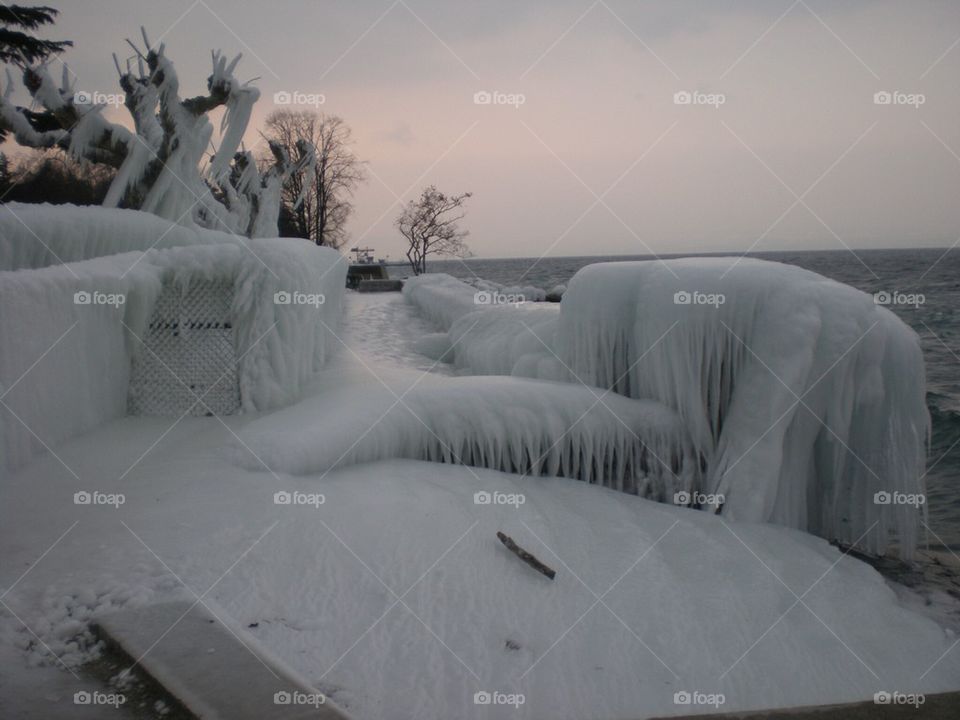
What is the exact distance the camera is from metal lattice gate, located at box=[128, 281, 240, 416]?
22.5ft

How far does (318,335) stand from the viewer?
869cm

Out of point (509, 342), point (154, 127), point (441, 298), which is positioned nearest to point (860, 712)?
point (509, 342)

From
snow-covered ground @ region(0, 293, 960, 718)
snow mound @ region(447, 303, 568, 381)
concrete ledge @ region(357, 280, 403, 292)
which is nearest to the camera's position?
snow-covered ground @ region(0, 293, 960, 718)

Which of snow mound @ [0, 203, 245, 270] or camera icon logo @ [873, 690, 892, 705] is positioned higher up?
snow mound @ [0, 203, 245, 270]

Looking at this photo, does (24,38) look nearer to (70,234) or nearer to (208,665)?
(70,234)

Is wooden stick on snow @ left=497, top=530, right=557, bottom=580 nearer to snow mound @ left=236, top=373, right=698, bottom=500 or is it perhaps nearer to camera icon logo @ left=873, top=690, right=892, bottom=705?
snow mound @ left=236, top=373, right=698, bottom=500

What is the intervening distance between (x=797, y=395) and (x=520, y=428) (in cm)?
248

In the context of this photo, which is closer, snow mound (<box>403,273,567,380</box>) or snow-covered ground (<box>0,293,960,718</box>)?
snow-covered ground (<box>0,293,960,718</box>)

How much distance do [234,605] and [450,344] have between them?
8.47 m

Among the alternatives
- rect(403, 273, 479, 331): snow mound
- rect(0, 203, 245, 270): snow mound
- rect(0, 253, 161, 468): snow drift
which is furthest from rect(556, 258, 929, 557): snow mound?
rect(403, 273, 479, 331): snow mound

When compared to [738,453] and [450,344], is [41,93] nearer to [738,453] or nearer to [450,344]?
[450,344]

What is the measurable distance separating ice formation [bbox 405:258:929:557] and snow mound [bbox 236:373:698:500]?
0.38 m

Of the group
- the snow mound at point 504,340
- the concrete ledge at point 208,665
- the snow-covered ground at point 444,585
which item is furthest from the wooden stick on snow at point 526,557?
the snow mound at point 504,340

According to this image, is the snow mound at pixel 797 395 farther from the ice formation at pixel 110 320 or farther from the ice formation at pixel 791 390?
the ice formation at pixel 110 320
